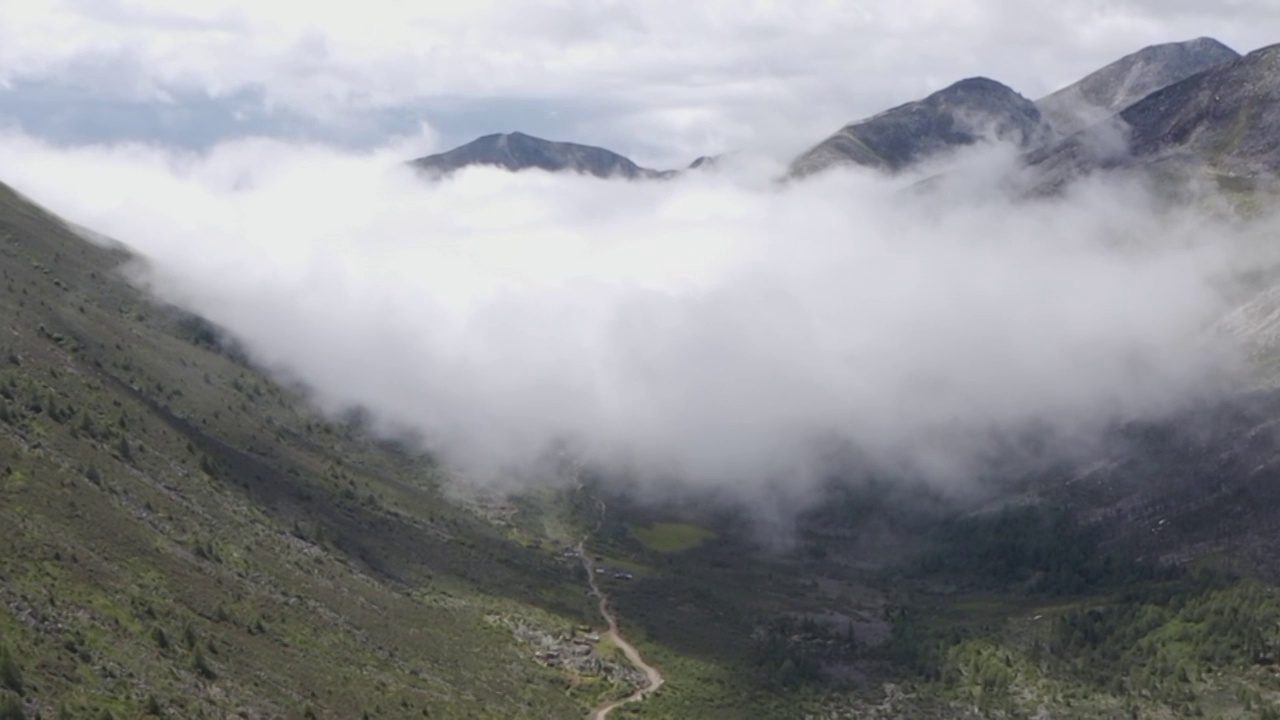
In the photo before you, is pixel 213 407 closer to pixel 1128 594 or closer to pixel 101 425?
pixel 101 425

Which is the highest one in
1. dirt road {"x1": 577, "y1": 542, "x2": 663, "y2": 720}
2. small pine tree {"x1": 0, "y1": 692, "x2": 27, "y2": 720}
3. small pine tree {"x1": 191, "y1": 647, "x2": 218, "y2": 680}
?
small pine tree {"x1": 0, "y1": 692, "x2": 27, "y2": 720}

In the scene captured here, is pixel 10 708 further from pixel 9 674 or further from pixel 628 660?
pixel 628 660

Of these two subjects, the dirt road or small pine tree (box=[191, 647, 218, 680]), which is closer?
small pine tree (box=[191, 647, 218, 680])

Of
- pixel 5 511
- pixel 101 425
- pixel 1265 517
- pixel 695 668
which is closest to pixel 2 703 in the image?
pixel 5 511

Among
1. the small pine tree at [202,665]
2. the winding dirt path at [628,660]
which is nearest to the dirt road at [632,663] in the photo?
the winding dirt path at [628,660]

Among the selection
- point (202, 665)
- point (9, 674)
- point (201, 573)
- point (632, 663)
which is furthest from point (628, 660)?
point (9, 674)

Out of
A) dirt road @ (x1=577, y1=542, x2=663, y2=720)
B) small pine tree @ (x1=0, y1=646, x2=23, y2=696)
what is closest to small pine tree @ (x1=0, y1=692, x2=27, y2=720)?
small pine tree @ (x1=0, y1=646, x2=23, y2=696)

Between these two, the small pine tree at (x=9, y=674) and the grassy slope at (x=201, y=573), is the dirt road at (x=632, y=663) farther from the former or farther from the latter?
the small pine tree at (x=9, y=674)

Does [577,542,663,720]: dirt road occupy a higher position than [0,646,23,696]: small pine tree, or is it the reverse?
[0,646,23,696]: small pine tree

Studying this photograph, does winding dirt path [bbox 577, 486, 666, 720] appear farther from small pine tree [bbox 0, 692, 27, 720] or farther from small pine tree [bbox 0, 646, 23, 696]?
small pine tree [bbox 0, 692, 27, 720]
